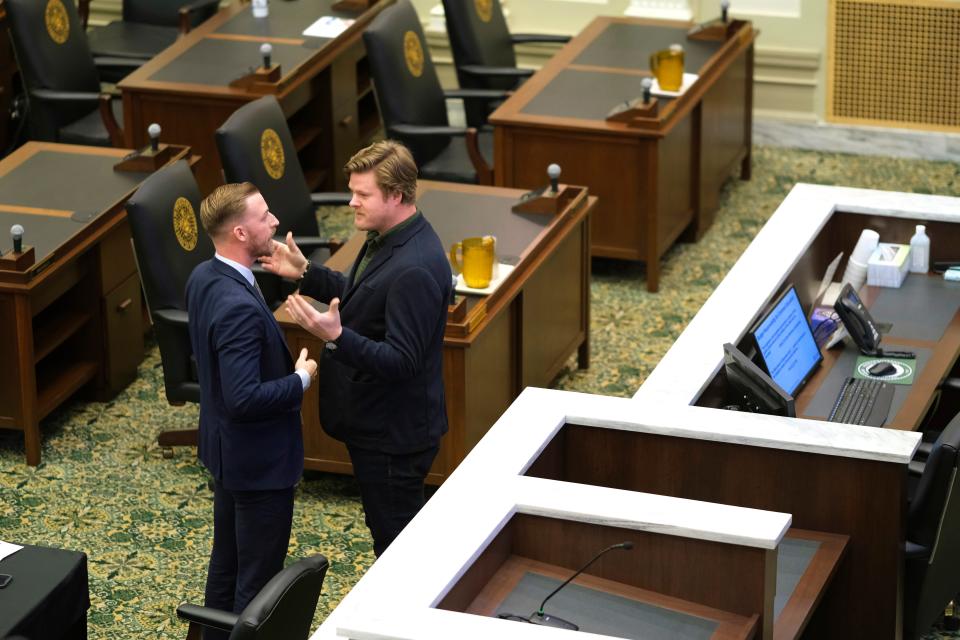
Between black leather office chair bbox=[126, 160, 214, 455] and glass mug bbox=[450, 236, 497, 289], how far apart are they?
87 cm

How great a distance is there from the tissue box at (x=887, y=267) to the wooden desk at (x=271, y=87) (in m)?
2.62

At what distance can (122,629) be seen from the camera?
4660mm

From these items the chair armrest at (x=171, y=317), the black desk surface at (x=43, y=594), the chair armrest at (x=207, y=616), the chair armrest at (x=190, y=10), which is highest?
the chair armrest at (x=190, y=10)

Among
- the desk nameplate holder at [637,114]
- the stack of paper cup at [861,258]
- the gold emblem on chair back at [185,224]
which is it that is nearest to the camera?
the gold emblem on chair back at [185,224]

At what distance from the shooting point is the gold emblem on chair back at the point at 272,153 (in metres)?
5.82

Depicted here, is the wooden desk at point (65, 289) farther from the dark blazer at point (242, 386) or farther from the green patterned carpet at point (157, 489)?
the dark blazer at point (242, 386)

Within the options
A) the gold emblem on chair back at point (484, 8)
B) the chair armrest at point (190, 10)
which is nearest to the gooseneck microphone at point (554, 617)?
the gold emblem on chair back at point (484, 8)

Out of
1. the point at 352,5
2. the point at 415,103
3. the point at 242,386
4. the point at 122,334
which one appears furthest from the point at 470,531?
the point at 352,5

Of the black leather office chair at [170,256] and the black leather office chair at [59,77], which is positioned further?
the black leather office chair at [59,77]

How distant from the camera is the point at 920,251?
5.53 m

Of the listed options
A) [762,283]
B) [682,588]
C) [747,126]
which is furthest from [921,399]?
[747,126]

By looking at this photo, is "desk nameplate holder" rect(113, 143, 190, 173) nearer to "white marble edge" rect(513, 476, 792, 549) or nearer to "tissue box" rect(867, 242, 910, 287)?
"tissue box" rect(867, 242, 910, 287)

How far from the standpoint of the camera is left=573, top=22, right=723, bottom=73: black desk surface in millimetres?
7316

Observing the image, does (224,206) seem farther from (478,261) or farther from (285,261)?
(478,261)
